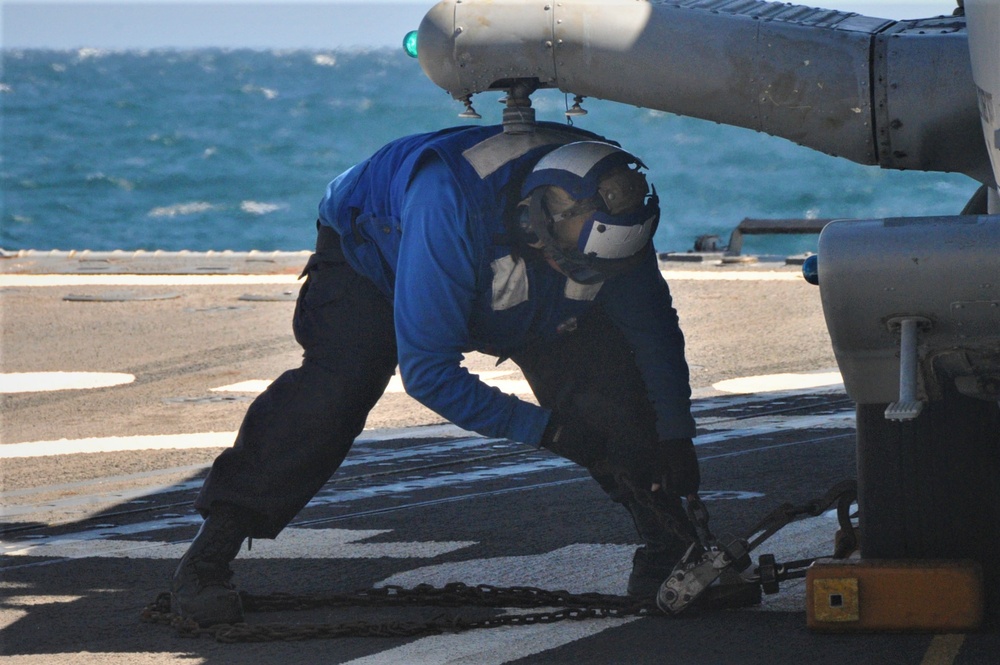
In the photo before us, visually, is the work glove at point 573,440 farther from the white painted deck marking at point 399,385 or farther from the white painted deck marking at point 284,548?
the white painted deck marking at point 399,385

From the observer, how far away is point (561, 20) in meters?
5.30

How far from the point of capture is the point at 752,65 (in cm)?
515

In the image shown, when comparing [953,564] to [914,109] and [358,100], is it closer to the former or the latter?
[914,109]

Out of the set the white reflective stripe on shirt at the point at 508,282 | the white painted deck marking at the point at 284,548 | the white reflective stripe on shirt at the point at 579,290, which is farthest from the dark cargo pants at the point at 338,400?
the white painted deck marking at the point at 284,548

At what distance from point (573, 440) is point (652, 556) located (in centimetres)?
57

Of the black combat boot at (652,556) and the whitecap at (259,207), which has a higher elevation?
the whitecap at (259,207)

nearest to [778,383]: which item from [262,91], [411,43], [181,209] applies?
[411,43]

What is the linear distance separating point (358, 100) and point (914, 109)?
82.1 m

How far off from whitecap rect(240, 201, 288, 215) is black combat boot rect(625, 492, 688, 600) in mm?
49867

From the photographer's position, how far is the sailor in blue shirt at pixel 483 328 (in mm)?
4789

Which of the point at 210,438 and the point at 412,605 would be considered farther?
the point at 210,438

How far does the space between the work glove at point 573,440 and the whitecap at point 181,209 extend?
49.6 m

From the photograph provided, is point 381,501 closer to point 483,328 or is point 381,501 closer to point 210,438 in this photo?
point 210,438

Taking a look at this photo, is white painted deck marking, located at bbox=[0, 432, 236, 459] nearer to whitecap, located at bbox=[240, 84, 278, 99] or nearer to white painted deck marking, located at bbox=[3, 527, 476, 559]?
white painted deck marking, located at bbox=[3, 527, 476, 559]
